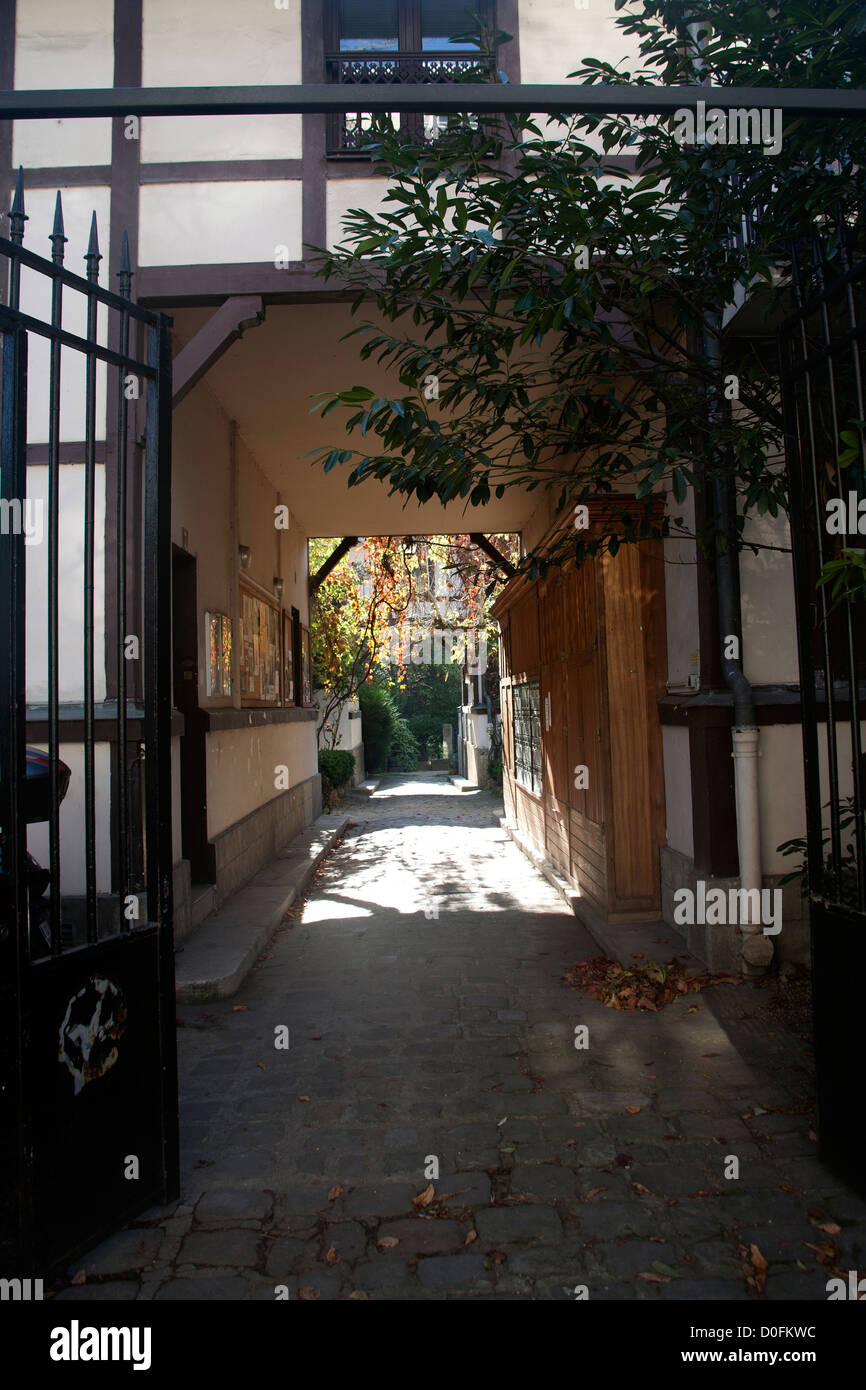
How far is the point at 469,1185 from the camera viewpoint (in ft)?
10.4

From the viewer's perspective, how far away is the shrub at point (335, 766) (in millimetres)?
18703

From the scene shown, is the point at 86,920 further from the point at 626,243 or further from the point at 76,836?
the point at 626,243

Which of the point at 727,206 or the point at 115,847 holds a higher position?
the point at 727,206

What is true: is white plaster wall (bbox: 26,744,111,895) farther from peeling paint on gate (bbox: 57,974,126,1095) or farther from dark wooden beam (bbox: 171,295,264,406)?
peeling paint on gate (bbox: 57,974,126,1095)

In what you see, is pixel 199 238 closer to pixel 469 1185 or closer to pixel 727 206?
pixel 727 206

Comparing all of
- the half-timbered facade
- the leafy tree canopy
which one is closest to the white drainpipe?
the half-timbered facade

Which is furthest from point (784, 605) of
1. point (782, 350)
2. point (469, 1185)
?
point (469, 1185)

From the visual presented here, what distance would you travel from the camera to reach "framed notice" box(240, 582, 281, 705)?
945 cm

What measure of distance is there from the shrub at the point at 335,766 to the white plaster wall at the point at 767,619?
528 inches

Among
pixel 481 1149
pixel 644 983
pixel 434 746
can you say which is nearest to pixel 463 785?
pixel 434 746

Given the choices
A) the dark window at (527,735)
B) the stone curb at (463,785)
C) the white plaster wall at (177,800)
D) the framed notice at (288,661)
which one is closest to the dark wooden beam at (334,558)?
the framed notice at (288,661)

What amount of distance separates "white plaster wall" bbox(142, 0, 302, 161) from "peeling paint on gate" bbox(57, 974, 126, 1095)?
5141mm
